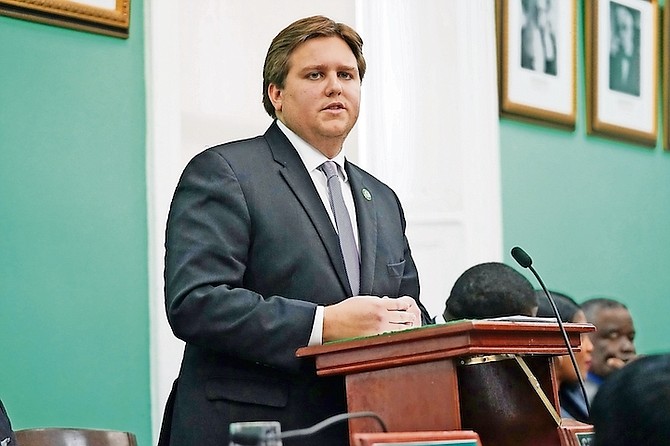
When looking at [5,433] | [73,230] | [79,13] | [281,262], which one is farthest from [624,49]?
[5,433]

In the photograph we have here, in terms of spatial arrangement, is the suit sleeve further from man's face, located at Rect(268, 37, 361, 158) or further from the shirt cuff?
man's face, located at Rect(268, 37, 361, 158)

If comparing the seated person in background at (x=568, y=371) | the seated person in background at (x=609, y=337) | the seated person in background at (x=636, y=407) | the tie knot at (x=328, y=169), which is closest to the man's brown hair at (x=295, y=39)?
the tie knot at (x=328, y=169)

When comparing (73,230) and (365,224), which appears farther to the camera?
(73,230)

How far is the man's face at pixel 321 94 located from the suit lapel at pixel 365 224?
0.34 feet

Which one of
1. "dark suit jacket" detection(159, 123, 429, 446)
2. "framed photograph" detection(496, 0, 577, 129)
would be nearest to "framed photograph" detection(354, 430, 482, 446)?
"dark suit jacket" detection(159, 123, 429, 446)

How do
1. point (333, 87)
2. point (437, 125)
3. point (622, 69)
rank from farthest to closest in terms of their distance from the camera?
point (622, 69), point (437, 125), point (333, 87)

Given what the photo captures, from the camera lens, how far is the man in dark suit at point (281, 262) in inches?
105

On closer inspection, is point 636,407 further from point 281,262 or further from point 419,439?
point 281,262

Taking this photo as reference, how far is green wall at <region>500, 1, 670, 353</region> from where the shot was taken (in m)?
5.75

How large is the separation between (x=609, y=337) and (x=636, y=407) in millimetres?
4046

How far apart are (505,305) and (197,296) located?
1417 millimetres

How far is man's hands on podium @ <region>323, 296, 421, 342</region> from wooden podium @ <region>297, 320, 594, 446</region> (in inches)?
5.2

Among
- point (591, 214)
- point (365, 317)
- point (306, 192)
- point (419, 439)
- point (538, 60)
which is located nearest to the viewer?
point (419, 439)

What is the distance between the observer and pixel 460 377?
8.78 ft
